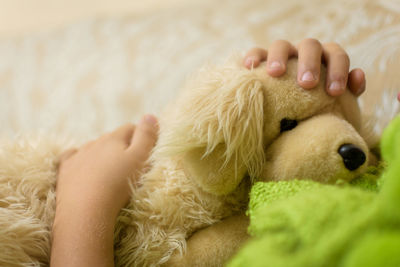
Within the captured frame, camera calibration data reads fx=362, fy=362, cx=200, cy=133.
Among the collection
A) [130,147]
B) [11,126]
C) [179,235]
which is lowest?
[179,235]

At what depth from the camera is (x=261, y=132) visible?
1.38 feet

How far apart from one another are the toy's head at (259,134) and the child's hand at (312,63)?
1 cm

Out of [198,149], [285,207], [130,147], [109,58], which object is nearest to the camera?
[285,207]

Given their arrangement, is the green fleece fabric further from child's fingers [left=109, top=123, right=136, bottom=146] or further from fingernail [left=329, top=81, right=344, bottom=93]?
child's fingers [left=109, top=123, right=136, bottom=146]

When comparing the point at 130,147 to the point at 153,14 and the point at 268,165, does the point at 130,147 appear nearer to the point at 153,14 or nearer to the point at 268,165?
the point at 268,165

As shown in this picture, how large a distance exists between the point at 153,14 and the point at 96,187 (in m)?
0.76

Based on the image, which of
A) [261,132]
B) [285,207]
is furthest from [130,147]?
[285,207]

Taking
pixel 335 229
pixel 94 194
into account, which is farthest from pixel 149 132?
pixel 335 229

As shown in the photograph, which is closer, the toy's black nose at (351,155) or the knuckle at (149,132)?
the toy's black nose at (351,155)

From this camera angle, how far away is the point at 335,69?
1.55 ft

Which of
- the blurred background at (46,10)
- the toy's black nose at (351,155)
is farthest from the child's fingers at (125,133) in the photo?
the blurred background at (46,10)

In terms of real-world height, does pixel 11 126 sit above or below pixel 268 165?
above

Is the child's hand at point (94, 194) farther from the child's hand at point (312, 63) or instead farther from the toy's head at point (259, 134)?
the child's hand at point (312, 63)

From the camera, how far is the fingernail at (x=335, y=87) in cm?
45
